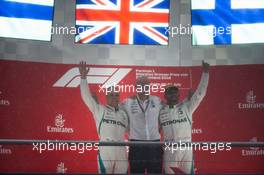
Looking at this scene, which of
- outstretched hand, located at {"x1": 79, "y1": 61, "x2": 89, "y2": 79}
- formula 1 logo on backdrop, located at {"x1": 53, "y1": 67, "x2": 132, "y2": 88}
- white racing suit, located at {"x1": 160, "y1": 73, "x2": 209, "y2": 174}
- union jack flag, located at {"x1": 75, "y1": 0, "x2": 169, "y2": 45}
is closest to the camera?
white racing suit, located at {"x1": 160, "y1": 73, "x2": 209, "y2": 174}

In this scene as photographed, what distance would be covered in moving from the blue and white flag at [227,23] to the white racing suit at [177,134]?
2.62 feet

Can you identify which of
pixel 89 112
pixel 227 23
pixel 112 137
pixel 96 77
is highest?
pixel 227 23

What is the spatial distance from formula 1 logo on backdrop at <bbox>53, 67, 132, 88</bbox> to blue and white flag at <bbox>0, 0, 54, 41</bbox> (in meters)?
0.40

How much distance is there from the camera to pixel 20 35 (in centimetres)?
371

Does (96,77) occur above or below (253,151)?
above

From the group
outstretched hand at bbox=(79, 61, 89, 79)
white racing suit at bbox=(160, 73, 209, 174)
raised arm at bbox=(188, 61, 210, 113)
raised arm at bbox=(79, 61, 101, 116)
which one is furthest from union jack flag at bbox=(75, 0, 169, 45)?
white racing suit at bbox=(160, 73, 209, 174)

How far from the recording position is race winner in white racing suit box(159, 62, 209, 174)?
10.1 feet

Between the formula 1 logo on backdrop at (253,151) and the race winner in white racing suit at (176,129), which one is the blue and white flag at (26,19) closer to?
the race winner in white racing suit at (176,129)

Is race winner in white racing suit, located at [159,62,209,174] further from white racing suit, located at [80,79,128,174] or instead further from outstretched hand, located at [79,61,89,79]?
outstretched hand, located at [79,61,89,79]

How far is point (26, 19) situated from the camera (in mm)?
3732

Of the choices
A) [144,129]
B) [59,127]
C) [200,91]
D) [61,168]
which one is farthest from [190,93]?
[61,168]

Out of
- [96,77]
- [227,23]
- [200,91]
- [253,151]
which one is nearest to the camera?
[200,91]

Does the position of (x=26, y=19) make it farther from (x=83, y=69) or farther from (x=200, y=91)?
(x=200, y=91)

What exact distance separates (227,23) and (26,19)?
5.88 feet
